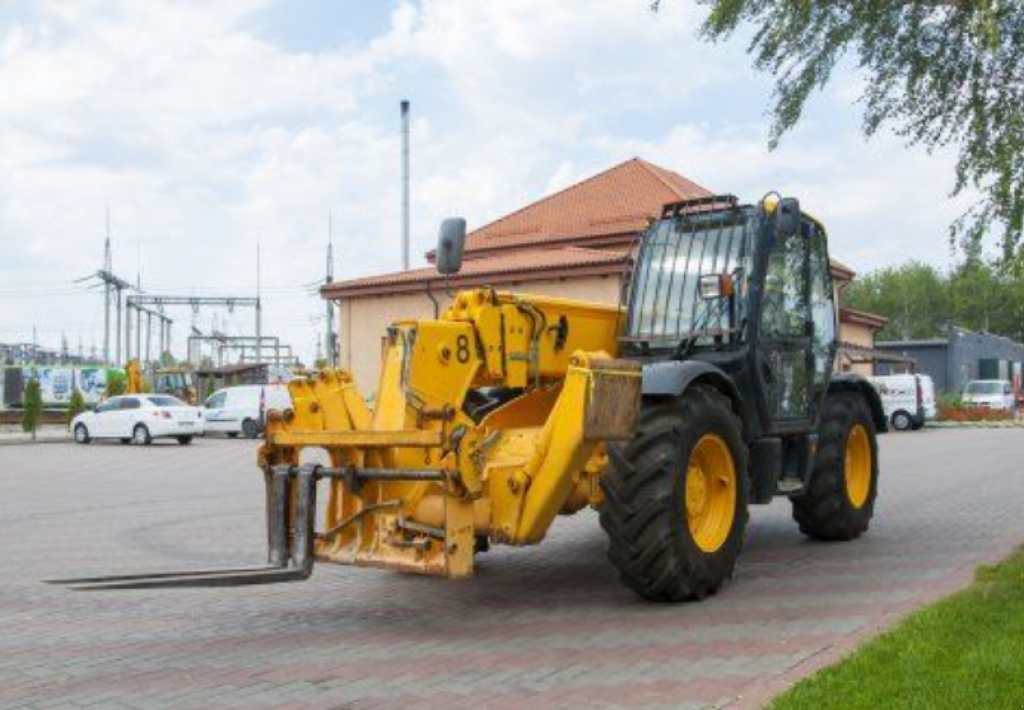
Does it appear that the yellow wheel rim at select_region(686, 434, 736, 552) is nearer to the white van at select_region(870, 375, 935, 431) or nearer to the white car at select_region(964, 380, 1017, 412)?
the white van at select_region(870, 375, 935, 431)

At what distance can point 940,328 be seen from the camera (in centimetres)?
10181

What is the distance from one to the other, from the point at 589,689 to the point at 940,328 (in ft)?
336

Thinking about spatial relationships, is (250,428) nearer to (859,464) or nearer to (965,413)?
(965,413)

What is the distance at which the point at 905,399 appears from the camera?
119ft

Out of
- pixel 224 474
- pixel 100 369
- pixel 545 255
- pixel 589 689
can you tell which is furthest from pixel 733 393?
pixel 100 369

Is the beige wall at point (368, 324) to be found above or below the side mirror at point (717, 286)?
above

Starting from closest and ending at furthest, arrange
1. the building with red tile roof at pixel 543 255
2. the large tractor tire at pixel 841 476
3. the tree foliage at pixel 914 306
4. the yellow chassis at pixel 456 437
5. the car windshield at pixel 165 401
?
the yellow chassis at pixel 456 437 → the large tractor tire at pixel 841 476 → the building with red tile roof at pixel 543 255 → the car windshield at pixel 165 401 → the tree foliage at pixel 914 306

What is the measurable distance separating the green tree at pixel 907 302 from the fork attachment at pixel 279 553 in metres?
97.6

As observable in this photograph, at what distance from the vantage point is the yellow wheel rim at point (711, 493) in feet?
27.2

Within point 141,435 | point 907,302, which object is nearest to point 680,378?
point 141,435

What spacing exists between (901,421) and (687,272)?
96.0 feet

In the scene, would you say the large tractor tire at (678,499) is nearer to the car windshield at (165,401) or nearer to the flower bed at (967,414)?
the car windshield at (165,401)

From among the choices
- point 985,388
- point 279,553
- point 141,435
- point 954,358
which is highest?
point 954,358

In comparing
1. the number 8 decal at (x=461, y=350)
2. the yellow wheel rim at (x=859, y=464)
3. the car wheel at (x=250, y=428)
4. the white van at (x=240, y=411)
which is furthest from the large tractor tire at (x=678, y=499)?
the car wheel at (x=250, y=428)
